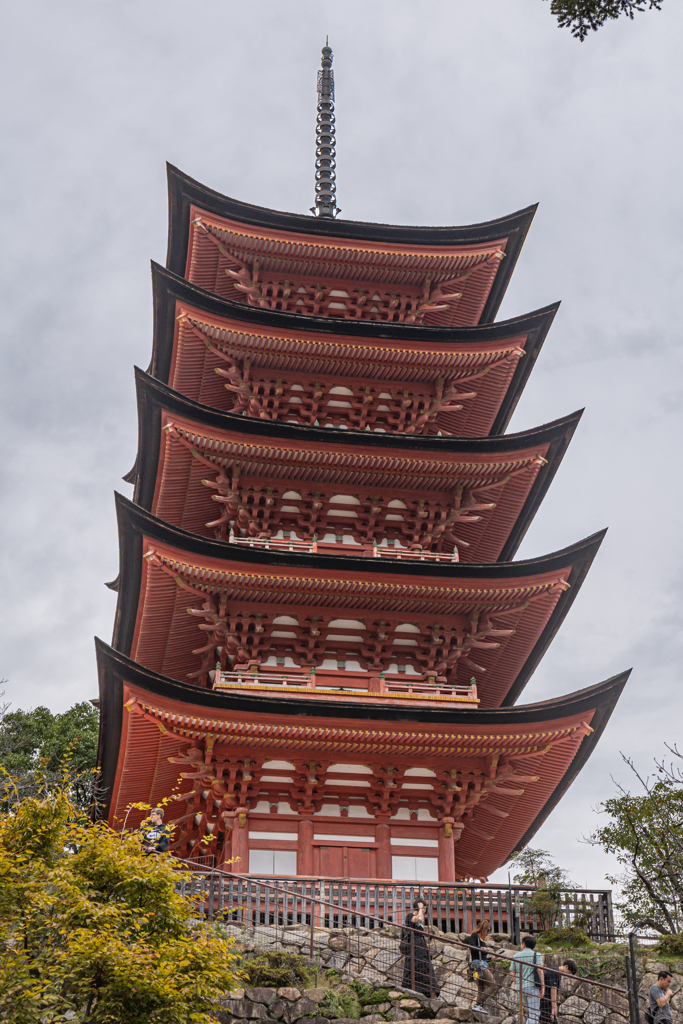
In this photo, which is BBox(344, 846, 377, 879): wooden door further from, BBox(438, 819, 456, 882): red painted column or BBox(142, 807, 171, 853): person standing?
BBox(142, 807, 171, 853): person standing

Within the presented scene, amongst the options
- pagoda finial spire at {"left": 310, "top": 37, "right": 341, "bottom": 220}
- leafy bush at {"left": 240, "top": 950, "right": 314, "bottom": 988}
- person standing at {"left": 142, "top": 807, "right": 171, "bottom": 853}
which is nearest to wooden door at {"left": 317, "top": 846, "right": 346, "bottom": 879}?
leafy bush at {"left": 240, "top": 950, "right": 314, "bottom": 988}

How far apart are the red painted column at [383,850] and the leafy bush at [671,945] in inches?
202

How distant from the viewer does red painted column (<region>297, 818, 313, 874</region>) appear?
19.4m

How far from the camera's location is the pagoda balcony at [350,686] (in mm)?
20875

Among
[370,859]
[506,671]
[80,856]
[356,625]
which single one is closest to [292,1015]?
[80,856]

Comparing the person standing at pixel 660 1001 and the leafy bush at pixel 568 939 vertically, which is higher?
the leafy bush at pixel 568 939

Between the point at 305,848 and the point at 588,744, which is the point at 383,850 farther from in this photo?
the point at 588,744

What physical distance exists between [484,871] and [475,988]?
11.8 metres

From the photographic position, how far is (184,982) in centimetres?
1076

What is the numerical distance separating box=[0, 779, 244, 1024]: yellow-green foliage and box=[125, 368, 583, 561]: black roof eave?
12.2 meters

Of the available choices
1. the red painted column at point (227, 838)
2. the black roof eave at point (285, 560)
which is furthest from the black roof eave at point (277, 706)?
the black roof eave at point (285, 560)

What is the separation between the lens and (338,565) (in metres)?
21.4

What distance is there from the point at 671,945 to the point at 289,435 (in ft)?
42.0

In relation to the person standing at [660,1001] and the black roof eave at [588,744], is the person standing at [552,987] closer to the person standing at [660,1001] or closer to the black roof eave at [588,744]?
the person standing at [660,1001]
